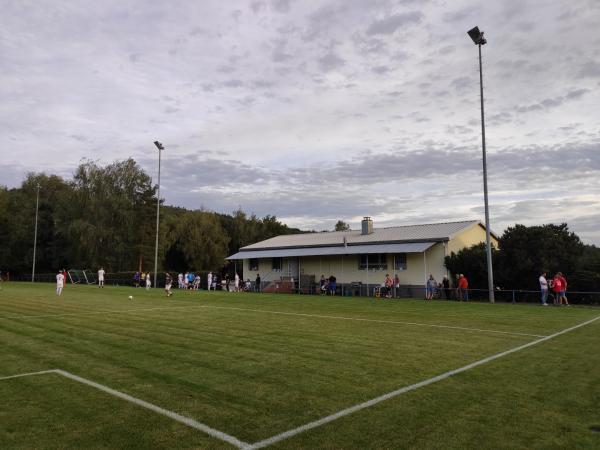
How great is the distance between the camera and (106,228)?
54812 mm

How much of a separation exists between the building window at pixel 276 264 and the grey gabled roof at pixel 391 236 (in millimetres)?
1313

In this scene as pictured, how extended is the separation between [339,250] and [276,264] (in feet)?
27.7

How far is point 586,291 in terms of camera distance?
2642 cm

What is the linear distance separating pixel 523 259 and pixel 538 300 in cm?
254

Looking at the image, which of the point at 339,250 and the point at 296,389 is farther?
the point at 339,250

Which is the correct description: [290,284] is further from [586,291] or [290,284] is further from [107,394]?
[107,394]

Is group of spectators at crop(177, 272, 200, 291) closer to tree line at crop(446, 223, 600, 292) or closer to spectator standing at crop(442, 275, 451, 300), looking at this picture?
spectator standing at crop(442, 275, 451, 300)

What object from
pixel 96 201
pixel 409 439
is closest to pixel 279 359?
pixel 409 439

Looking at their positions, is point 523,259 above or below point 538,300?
above

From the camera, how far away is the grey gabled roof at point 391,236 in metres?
32.8

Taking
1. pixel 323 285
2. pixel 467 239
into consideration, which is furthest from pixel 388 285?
pixel 467 239

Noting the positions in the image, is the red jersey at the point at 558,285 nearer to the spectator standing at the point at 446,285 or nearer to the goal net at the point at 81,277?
the spectator standing at the point at 446,285

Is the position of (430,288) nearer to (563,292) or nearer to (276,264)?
(563,292)

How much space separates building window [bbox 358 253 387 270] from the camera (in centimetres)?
3434
